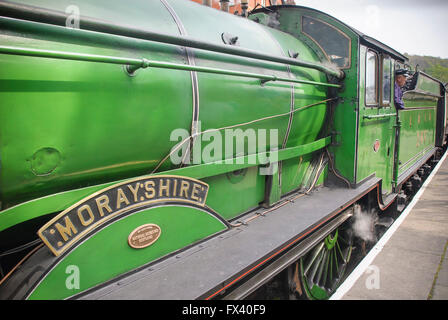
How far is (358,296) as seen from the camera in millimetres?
2402

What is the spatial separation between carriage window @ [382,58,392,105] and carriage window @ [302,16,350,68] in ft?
3.46

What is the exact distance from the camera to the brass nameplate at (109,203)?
140 centimetres

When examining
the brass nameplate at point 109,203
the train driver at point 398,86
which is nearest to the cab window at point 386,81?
the train driver at point 398,86

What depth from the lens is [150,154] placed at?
1.85 m

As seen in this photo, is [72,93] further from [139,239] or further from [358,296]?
[358,296]

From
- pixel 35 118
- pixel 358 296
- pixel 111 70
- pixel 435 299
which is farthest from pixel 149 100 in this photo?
pixel 435 299

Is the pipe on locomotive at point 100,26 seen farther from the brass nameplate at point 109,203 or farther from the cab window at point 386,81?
the cab window at point 386,81

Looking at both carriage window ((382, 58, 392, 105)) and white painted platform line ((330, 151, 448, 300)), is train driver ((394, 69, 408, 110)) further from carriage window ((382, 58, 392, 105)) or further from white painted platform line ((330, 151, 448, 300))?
white painted platform line ((330, 151, 448, 300))

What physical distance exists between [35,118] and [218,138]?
1189 millimetres

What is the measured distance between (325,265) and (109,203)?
2676 mm

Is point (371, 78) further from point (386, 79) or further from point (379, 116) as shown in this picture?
point (386, 79)

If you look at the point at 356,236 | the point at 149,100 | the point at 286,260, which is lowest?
the point at 356,236

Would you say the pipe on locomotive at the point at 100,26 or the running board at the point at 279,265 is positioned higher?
the pipe on locomotive at the point at 100,26

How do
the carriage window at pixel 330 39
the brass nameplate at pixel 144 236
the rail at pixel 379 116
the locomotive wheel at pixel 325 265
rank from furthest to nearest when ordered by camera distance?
the rail at pixel 379 116
the carriage window at pixel 330 39
the locomotive wheel at pixel 325 265
the brass nameplate at pixel 144 236
